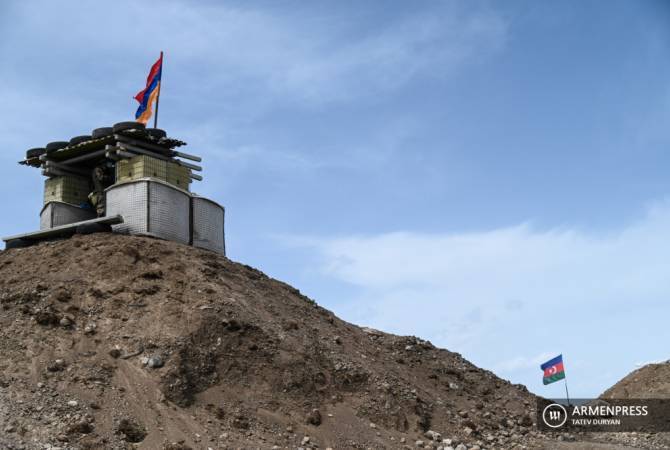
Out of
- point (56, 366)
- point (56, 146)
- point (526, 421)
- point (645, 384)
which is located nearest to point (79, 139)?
point (56, 146)

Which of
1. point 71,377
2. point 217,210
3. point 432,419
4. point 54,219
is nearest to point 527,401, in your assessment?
point 432,419

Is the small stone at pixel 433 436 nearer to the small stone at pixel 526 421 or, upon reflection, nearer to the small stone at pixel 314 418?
the small stone at pixel 314 418

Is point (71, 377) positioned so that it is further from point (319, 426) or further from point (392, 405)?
point (392, 405)

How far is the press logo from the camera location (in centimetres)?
2563

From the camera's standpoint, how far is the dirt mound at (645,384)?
103 feet

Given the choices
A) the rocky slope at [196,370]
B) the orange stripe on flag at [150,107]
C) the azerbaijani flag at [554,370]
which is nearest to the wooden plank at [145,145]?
the orange stripe on flag at [150,107]

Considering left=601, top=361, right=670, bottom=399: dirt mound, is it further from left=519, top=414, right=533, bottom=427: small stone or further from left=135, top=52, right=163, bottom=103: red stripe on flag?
left=135, top=52, right=163, bottom=103: red stripe on flag

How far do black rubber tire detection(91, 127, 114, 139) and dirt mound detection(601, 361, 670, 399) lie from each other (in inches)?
897

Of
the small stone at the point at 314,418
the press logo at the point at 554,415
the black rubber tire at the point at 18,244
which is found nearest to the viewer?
the small stone at the point at 314,418

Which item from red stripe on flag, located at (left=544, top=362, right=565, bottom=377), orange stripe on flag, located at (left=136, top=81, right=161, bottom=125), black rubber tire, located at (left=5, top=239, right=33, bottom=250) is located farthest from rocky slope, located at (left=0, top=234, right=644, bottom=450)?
orange stripe on flag, located at (left=136, top=81, right=161, bottom=125)

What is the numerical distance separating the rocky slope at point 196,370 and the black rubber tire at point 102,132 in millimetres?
4738

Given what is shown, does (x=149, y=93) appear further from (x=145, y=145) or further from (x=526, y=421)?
(x=526, y=421)

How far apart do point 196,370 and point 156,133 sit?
40.3 ft

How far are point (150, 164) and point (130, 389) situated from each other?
11183 millimetres
